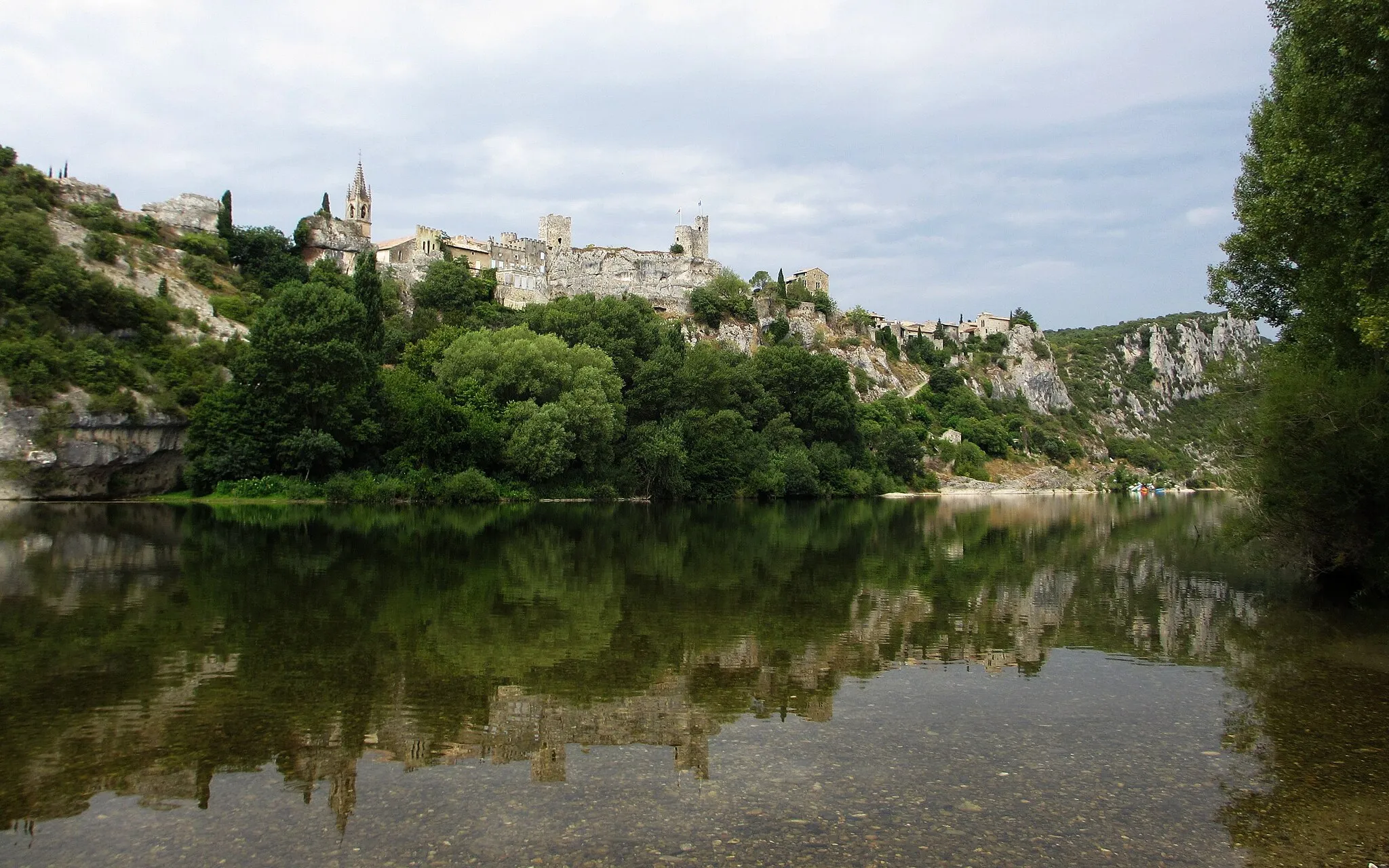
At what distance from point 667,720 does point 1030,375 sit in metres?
146

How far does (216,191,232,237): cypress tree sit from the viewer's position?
241ft

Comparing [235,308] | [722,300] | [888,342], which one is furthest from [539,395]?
[888,342]

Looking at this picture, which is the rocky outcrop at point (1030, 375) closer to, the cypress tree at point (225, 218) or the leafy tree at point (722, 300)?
the leafy tree at point (722, 300)

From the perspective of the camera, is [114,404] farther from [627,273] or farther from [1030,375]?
[1030,375]

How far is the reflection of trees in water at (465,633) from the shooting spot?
8.66m

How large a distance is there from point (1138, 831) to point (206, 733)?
864 centimetres

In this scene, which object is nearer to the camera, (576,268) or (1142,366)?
(576,268)

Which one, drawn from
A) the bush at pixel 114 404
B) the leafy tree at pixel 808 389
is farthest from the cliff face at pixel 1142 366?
the bush at pixel 114 404

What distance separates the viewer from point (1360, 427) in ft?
59.0

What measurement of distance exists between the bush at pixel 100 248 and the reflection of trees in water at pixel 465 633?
33783 millimetres

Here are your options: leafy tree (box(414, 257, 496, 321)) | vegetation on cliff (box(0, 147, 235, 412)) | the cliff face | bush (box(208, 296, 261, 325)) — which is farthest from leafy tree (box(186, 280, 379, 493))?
the cliff face

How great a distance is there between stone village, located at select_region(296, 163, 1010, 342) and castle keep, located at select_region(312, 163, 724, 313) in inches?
3.9

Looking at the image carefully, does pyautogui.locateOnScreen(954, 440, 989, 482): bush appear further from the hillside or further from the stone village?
the stone village

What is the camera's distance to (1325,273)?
18000mm
